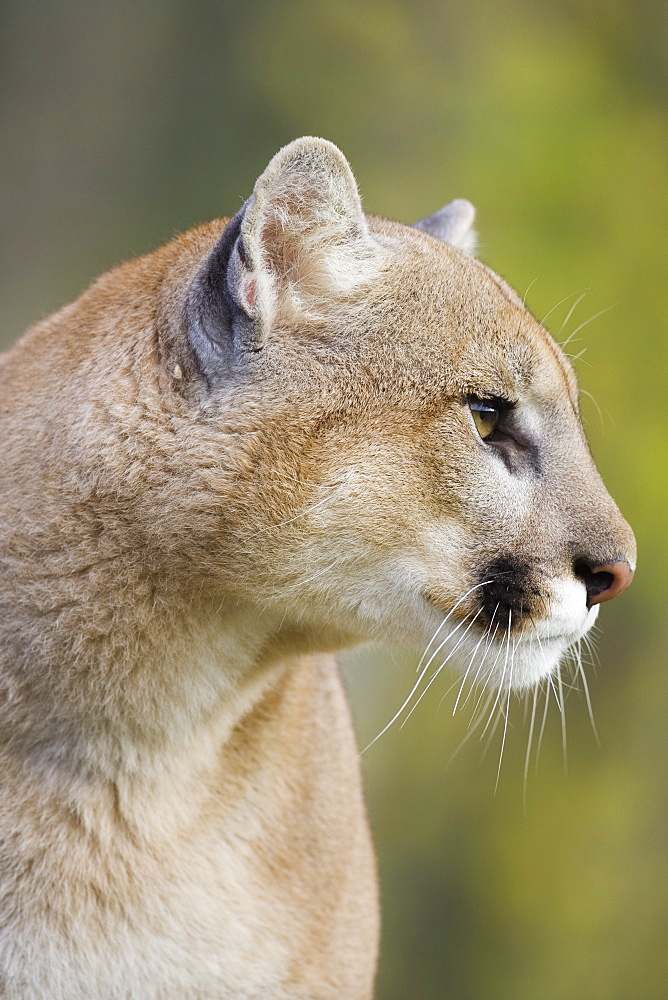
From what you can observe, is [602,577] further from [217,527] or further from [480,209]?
[480,209]

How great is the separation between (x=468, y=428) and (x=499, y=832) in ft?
19.8

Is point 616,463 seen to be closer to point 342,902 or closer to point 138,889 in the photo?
point 342,902

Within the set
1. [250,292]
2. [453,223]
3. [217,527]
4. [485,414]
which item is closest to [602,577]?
[485,414]

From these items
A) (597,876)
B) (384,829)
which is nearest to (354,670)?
(384,829)

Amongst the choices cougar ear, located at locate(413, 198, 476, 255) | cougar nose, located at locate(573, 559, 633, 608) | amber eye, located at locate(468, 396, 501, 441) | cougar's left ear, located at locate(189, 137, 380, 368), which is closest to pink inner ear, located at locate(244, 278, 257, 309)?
cougar's left ear, located at locate(189, 137, 380, 368)

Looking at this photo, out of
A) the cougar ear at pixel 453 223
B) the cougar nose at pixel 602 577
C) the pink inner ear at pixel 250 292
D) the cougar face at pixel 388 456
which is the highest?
the cougar ear at pixel 453 223

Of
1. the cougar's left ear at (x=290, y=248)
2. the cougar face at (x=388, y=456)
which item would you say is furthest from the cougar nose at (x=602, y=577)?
the cougar's left ear at (x=290, y=248)

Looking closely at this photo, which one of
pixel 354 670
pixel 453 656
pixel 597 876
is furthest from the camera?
pixel 597 876

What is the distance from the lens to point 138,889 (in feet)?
9.62

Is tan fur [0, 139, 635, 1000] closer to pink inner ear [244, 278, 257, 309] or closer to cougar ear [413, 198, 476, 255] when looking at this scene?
pink inner ear [244, 278, 257, 309]

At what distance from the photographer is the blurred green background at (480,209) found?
8070 millimetres

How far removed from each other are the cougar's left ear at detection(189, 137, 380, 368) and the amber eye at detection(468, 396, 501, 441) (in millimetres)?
406

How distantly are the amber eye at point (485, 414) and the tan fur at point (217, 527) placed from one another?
1.4 inches

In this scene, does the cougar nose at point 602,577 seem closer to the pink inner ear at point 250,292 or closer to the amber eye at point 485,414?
the amber eye at point 485,414
